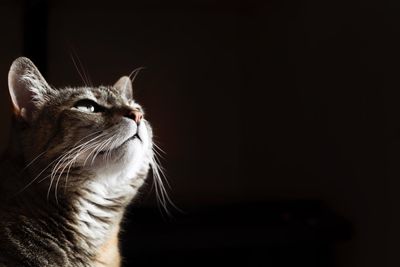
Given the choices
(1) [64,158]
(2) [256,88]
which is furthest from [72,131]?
(2) [256,88]

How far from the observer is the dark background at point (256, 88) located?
1328 millimetres

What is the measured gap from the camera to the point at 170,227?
1434 mm

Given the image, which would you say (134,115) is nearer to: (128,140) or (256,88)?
(128,140)

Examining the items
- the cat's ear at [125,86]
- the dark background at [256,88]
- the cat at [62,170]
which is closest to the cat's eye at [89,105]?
the cat at [62,170]

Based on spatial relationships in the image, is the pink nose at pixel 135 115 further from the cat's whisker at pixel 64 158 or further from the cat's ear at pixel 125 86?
the cat's ear at pixel 125 86

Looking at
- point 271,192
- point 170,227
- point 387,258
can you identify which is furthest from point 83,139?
point 271,192

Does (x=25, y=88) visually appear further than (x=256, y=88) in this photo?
No

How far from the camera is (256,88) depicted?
2.15 m

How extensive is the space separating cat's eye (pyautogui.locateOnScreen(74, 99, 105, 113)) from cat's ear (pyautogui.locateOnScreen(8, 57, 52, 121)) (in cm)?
8

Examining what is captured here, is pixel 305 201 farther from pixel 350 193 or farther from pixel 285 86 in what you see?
pixel 285 86

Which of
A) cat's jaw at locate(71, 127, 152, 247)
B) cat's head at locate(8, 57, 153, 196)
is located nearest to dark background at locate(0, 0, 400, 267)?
cat's jaw at locate(71, 127, 152, 247)

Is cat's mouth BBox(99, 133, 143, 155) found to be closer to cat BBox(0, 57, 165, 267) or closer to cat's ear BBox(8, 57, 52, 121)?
cat BBox(0, 57, 165, 267)

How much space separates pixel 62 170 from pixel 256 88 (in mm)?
1456

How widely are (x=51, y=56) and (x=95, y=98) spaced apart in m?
1.23
